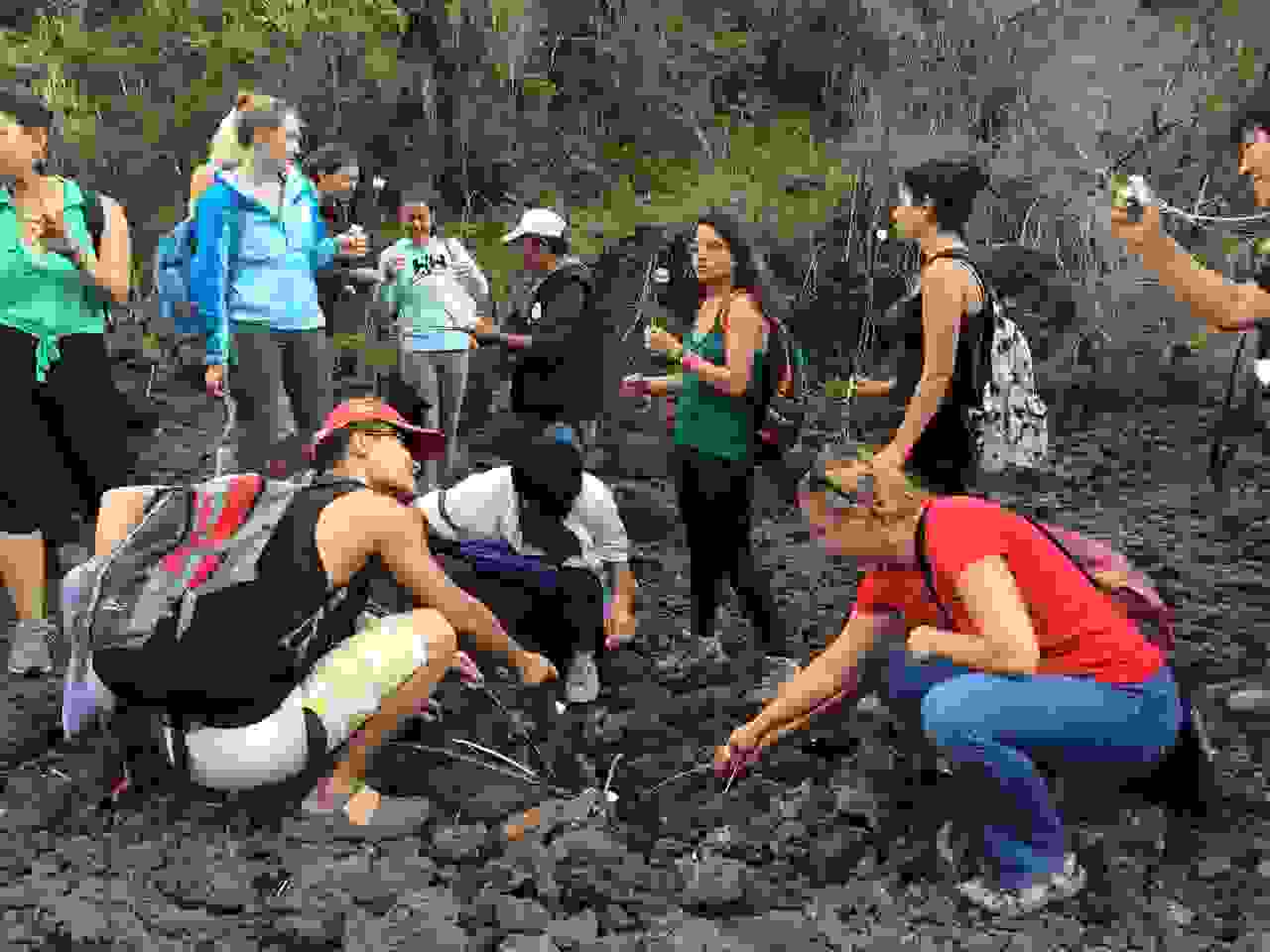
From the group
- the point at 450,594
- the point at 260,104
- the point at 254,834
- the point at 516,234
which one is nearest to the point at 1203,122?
the point at 516,234

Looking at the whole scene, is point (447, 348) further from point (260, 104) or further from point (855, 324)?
point (855, 324)

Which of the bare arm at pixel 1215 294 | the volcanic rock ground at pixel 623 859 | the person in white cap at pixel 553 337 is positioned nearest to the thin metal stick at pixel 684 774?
the volcanic rock ground at pixel 623 859

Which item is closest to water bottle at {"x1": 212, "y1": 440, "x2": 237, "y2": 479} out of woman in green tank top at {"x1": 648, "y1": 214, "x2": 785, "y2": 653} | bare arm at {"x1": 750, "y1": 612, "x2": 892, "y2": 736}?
woman in green tank top at {"x1": 648, "y1": 214, "x2": 785, "y2": 653}

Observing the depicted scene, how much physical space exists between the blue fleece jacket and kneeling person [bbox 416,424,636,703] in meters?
1.06

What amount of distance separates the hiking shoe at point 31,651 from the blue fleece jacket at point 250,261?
95 centimetres

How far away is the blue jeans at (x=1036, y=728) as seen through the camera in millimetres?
2072

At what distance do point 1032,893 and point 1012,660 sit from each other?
0.54 m

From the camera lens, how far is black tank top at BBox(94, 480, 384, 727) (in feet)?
7.22

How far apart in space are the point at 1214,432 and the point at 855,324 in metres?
2.12

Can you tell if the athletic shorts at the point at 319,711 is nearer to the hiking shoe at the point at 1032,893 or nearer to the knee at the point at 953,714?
→ the knee at the point at 953,714

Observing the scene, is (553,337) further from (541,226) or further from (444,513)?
(444,513)

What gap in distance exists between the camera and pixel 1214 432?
217 inches

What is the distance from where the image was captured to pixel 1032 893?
2.18m

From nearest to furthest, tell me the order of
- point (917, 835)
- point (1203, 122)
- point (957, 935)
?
point (957, 935) → point (917, 835) → point (1203, 122)
